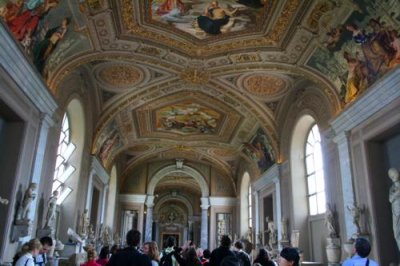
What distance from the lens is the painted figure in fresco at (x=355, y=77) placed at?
9.02 metres

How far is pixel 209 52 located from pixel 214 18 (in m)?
1.65

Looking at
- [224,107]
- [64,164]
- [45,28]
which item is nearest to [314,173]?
[224,107]

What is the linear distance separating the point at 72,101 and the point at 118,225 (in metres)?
12.8

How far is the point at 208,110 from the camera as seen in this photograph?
16.1 m

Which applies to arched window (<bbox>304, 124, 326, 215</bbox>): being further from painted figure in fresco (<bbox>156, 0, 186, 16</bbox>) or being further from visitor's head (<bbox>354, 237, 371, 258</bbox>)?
visitor's head (<bbox>354, 237, 371, 258</bbox>)

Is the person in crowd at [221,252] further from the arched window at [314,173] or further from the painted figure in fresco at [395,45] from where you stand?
the arched window at [314,173]

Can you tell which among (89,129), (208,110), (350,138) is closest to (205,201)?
(208,110)

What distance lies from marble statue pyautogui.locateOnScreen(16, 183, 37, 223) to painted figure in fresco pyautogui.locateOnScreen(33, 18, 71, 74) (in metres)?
2.78

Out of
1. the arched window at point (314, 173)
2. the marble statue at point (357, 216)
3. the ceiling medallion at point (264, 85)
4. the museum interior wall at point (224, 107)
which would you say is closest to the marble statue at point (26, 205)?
the museum interior wall at point (224, 107)

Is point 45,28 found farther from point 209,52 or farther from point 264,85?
point 264,85

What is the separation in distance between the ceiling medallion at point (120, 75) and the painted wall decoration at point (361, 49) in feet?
19.2

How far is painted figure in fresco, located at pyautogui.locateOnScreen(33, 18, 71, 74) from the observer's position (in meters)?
8.43

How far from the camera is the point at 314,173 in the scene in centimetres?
1277

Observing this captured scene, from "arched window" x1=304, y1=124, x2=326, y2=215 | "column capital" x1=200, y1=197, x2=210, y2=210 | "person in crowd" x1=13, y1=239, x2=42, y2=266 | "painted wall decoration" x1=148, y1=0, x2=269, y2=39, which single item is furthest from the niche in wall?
"column capital" x1=200, y1=197, x2=210, y2=210
